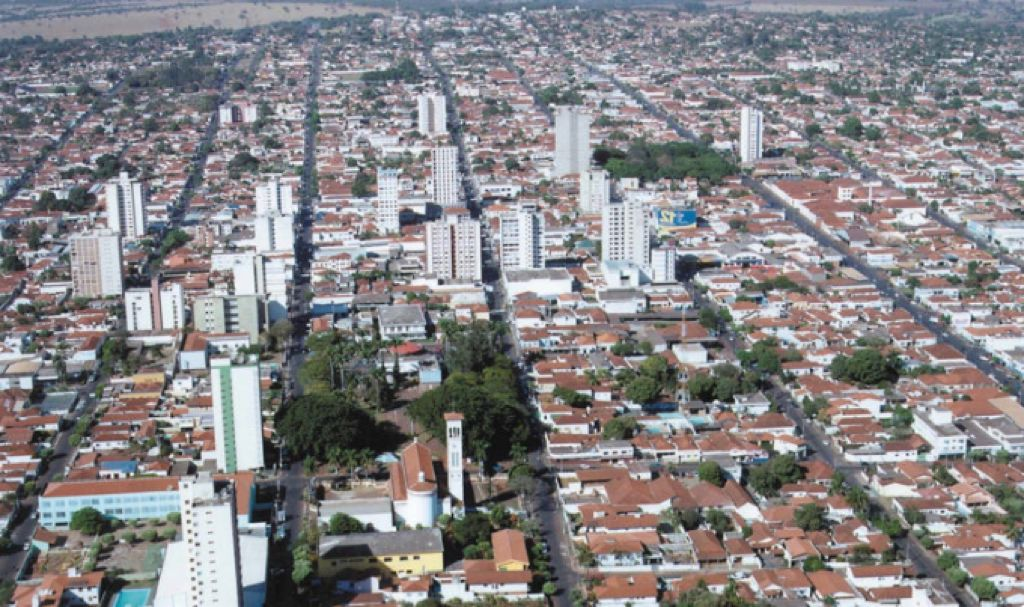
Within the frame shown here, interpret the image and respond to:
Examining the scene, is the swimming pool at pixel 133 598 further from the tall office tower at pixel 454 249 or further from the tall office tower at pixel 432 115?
the tall office tower at pixel 432 115

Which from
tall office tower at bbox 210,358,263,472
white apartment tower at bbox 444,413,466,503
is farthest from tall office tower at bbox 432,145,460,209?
white apartment tower at bbox 444,413,466,503

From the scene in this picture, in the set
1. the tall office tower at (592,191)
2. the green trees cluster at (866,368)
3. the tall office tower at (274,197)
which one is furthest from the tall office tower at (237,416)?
the tall office tower at (592,191)

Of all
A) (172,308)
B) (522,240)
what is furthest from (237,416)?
(522,240)

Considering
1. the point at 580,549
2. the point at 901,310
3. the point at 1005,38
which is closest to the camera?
the point at 580,549

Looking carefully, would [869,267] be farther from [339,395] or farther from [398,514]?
[398,514]

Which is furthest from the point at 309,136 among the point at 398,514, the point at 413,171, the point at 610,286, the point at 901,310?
the point at 398,514

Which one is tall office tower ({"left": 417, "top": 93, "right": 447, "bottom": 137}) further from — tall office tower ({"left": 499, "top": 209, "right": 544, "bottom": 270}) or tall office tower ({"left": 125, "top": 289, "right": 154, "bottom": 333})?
tall office tower ({"left": 125, "top": 289, "right": 154, "bottom": 333})

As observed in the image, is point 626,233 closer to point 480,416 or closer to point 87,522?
point 480,416
